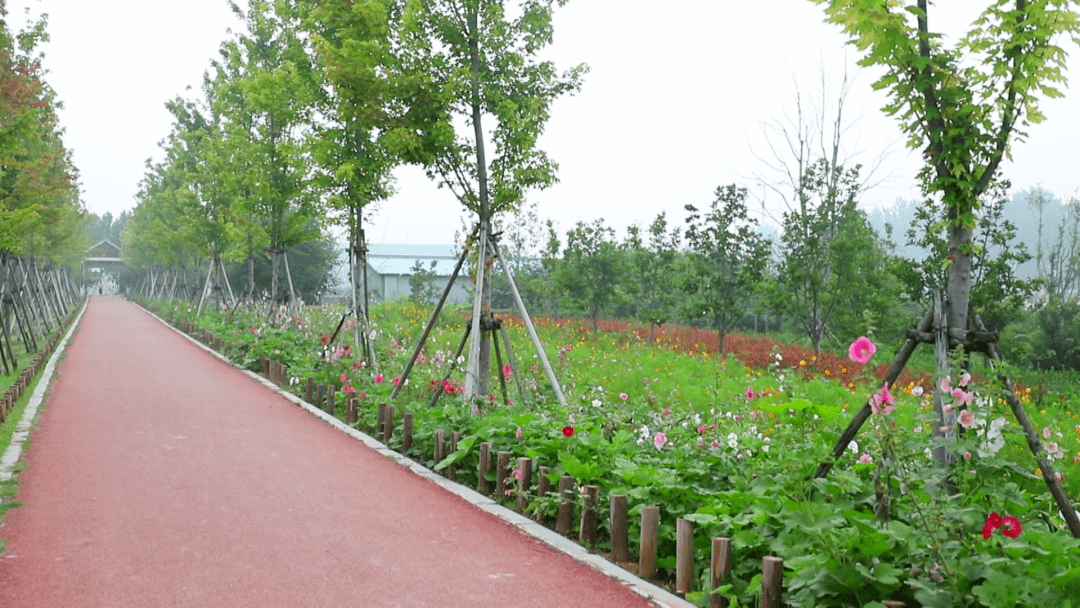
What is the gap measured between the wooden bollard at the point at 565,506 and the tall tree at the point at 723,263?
12.1m

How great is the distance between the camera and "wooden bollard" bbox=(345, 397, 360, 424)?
9.52m

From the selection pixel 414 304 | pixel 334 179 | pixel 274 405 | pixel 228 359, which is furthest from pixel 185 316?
pixel 274 405


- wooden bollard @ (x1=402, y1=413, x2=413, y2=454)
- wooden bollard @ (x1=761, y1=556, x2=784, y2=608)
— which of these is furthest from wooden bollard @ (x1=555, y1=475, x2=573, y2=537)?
wooden bollard @ (x1=402, y1=413, x2=413, y2=454)

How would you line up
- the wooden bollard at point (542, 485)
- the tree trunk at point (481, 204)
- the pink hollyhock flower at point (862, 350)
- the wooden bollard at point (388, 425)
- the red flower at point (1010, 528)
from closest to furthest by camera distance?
the red flower at point (1010, 528) → the pink hollyhock flower at point (862, 350) → the wooden bollard at point (542, 485) → the wooden bollard at point (388, 425) → the tree trunk at point (481, 204)

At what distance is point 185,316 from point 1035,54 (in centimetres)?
2991

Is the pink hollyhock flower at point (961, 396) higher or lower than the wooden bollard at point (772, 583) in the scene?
higher

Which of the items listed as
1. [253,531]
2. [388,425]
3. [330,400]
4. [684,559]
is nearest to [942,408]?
[684,559]

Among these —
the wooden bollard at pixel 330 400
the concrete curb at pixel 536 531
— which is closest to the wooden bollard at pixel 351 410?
the concrete curb at pixel 536 531

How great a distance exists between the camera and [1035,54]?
14.2 ft

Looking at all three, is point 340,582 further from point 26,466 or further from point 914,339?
point 26,466

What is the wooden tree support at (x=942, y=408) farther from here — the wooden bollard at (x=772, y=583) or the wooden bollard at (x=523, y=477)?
the wooden bollard at (x=523, y=477)

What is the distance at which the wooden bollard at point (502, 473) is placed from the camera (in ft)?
20.5

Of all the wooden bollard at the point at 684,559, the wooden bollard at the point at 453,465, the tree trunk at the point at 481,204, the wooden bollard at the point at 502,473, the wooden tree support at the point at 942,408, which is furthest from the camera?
the tree trunk at the point at 481,204

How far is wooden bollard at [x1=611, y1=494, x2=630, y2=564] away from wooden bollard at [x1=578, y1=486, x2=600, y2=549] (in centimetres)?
32
